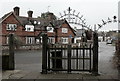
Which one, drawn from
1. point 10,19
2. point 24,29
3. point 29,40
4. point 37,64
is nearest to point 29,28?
point 24,29

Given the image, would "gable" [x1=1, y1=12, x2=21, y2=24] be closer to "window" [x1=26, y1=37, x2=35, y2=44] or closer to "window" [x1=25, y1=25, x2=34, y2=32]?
"window" [x1=25, y1=25, x2=34, y2=32]

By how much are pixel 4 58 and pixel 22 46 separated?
78.4ft

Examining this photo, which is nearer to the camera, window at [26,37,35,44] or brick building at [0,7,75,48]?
brick building at [0,7,75,48]

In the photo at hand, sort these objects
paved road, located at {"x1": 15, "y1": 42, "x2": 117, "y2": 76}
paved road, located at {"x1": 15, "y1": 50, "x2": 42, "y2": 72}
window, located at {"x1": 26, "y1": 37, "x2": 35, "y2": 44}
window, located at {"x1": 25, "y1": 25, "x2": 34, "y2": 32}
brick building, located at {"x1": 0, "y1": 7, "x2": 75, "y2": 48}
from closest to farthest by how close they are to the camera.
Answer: paved road, located at {"x1": 15, "y1": 42, "x2": 117, "y2": 76} < paved road, located at {"x1": 15, "y1": 50, "x2": 42, "y2": 72} < brick building, located at {"x1": 0, "y1": 7, "x2": 75, "y2": 48} < window, located at {"x1": 25, "y1": 25, "x2": 34, "y2": 32} < window, located at {"x1": 26, "y1": 37, "x2": 35, "y2": 44}

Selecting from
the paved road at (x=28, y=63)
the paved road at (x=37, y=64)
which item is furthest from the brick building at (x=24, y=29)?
the paved road at (x=28, y=63)

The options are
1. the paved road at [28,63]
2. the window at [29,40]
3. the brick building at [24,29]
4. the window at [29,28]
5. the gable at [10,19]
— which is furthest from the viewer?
the window at [29,40]

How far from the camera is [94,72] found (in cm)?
833

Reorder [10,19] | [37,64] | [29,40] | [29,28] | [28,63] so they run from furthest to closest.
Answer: [29,40] → [29,28] → [10,19] → [28,63] → [37,64]

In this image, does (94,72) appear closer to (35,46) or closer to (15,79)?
(15,79)

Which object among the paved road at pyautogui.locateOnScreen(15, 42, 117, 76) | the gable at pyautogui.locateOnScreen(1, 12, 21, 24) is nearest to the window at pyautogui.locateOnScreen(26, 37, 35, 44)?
the gable at pyautogui.locateOnScreen(1, 12, 21, 24)

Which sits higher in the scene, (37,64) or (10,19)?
(10,19)

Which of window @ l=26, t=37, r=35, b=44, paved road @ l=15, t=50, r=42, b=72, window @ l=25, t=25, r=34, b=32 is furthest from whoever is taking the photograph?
window @ l=26, t=37, r=35, b=44

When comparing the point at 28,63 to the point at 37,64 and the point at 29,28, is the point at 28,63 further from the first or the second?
the point at 29,28

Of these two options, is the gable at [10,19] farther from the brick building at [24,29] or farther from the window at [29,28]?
the window at [29,28]
